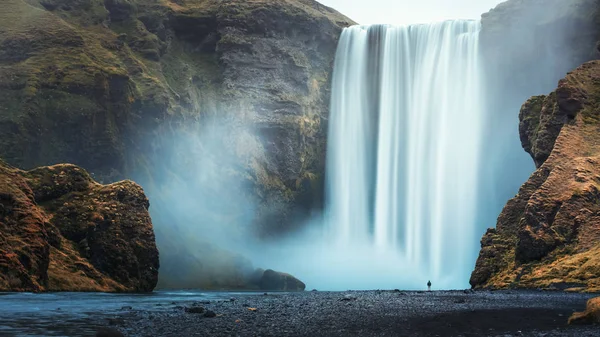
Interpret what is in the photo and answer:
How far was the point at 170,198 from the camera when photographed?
85188 millimetres

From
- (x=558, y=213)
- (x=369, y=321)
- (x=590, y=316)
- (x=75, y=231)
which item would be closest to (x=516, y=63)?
(x=558, y=213)

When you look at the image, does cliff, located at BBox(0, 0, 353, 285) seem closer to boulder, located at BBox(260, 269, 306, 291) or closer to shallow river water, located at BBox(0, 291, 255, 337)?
boulder, located at BBox(260, 269, 306, 291)

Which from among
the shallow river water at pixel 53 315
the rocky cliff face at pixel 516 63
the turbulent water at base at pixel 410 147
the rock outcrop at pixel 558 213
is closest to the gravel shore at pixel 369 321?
the shallow river water at pixel 53 315

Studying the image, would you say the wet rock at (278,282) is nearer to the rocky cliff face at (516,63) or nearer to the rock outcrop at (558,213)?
the rock outcrop at (558,213)

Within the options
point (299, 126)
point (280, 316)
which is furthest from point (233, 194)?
point (280, 316)

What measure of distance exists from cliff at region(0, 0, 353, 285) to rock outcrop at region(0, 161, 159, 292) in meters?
19.3

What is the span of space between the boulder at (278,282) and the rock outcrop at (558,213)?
24.4 m

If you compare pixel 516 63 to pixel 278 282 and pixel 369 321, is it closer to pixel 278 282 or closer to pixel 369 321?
pixel 278 282

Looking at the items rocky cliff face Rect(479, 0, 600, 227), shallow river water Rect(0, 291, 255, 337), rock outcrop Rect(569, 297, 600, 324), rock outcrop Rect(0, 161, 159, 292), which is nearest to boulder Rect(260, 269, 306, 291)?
rock outcrop Rect(0, 161, 159, 292)

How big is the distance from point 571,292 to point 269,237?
181 ft

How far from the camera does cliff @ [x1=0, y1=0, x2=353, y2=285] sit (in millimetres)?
77750

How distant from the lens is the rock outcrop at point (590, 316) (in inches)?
842

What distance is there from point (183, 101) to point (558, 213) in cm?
5849

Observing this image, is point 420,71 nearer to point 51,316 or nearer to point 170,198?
point 170,198
